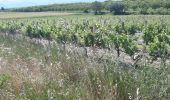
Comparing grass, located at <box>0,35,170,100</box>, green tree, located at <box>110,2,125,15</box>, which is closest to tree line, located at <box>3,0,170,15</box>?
green tree, located at <box>110,2,125,15</box>

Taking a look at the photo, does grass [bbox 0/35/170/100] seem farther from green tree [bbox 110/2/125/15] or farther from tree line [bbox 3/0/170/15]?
green tree [bbox 110/2/125/15]

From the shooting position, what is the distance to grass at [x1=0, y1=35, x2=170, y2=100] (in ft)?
16.5

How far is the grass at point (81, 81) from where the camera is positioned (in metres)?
5.02

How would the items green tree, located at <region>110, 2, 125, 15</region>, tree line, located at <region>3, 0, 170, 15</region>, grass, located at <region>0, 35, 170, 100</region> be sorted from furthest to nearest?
1. green tree, located at <region>110, 2, 125, 15</region>
2. tree line, located at <region>3, 0, 170, 15</region>
3. grass, located at <region>0, 35, 170, 100</region>

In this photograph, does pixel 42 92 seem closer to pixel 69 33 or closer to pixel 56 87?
pixel 56 87

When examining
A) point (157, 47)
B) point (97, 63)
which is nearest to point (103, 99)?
point (97, 63)

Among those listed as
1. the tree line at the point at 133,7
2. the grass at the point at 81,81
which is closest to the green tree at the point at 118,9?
the tree line at the point at 133,7

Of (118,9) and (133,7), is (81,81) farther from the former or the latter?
(133,7)

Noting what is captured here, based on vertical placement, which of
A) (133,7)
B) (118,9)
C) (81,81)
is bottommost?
(118,9)

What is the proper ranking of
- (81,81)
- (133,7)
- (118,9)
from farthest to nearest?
(133,7)
(118,9)
(81,81)

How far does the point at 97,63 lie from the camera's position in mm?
5910

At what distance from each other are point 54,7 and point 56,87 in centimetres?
9911

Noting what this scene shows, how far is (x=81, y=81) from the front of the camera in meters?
5.72

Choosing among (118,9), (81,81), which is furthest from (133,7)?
(81,81)
